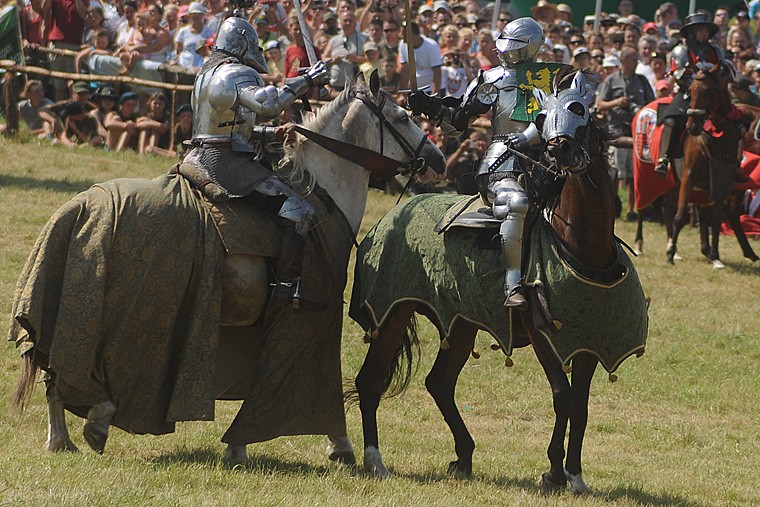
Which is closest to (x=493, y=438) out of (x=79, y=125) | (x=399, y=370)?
(x=399, y=370)

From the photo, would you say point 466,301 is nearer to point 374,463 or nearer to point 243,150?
point 374,463

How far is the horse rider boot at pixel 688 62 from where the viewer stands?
14.6 meters

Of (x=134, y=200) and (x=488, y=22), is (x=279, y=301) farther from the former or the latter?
(x=488, y=22)

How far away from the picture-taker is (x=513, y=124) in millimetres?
7852

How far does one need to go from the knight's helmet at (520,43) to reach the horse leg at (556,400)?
5.25ft

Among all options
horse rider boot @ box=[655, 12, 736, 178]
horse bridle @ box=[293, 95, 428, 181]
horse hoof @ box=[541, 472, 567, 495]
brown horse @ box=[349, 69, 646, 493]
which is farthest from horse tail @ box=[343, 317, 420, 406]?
horse rider boot @ box=[655, 12, 736, 178]

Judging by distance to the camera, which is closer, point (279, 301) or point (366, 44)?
point (279, 301)

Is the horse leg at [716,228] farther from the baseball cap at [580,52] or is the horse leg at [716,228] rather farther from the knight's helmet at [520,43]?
the knight's helmet at [520,43]

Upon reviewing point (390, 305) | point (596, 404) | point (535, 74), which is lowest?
point (596, 404)

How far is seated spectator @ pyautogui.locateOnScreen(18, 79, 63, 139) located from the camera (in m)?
18.5

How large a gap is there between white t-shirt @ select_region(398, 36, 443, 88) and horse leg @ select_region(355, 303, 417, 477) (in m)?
8.56

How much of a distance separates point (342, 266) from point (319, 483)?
1.47 m

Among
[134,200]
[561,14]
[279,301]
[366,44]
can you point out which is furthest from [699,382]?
[561,14]

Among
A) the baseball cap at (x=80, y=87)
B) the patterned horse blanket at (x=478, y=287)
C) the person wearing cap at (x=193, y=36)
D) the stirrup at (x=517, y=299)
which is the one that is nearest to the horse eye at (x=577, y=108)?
the patterned horse blanket at (x=478, y=287)
